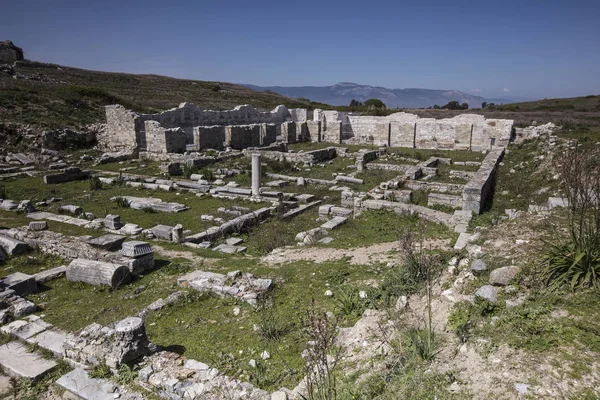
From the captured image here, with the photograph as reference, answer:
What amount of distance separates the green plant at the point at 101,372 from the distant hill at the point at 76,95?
1074 inches

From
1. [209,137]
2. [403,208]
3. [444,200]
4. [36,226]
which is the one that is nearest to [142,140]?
[209,137]

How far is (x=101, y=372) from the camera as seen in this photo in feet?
17.3

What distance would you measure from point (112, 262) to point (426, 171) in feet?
50.5

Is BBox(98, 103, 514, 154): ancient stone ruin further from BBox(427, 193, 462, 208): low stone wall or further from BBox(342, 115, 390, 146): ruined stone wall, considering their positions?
BBox(427, 193, 462, 208): low stone wall

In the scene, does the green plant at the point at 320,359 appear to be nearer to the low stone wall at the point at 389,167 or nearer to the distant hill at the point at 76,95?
the low stone wall at the point at 389,167

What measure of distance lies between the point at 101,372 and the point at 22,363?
4.61ft

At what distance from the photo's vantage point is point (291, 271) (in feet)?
28.0

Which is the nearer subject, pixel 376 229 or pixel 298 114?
pixel 376 229

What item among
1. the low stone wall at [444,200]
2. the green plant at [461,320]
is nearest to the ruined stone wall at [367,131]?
the low stone wall at [444,200]

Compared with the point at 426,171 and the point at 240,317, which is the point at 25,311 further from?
the point at 426,171

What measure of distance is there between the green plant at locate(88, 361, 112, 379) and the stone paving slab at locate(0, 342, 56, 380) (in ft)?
2.51

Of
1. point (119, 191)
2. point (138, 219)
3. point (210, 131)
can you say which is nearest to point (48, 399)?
point (138, 219)

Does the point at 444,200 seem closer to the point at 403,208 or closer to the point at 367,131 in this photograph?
the point at 403,208

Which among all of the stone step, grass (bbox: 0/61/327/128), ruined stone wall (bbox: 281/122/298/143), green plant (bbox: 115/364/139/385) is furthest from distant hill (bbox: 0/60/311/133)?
green plant (bbox: 115/364/139/385)
